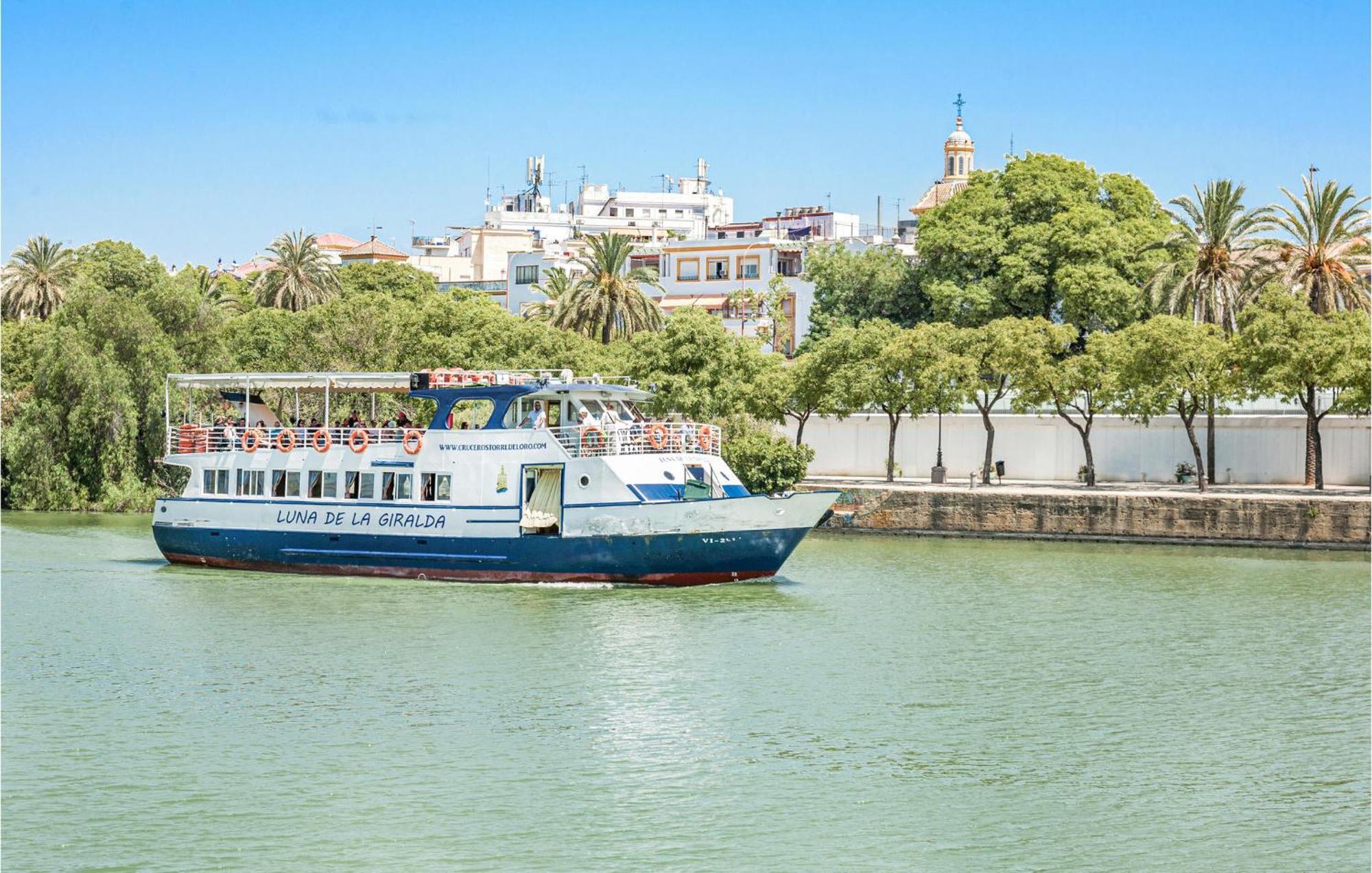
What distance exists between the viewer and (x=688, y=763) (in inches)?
909

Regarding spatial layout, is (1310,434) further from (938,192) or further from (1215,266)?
(938,192)

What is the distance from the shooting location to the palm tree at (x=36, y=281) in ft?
283

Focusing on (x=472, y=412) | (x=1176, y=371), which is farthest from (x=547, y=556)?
(x=1176, y=371)

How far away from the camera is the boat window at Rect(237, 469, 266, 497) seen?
42.6 m

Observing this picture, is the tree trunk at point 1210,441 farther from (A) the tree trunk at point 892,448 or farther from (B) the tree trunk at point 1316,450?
(A) the tree trunk at point 892,448

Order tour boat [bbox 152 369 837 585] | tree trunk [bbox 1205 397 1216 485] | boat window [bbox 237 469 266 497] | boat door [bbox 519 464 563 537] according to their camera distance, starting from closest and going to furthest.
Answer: tour boat [bbox 152 369 837 585], boat door [bbox 519 464 563 537], boat window [bbox 237 469 266 497], tree trunk [bbox 1205 397 1216 485]

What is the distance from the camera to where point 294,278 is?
90.2 meters

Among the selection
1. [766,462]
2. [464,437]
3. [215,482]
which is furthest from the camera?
[766,462]

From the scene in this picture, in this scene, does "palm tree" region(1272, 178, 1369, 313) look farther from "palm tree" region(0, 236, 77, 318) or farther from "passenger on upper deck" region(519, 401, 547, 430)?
"palm tree" region(0, 236, 77, 318)

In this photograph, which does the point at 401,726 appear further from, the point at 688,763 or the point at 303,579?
the point at 303,579

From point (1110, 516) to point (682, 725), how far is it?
29850 millimetres

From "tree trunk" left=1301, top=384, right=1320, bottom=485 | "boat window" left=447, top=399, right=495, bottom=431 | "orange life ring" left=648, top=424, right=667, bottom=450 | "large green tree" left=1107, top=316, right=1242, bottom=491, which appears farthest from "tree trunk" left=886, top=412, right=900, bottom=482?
"orange life ring" left=648, top=424, right=667, bottom=450

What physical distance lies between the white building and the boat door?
117 m

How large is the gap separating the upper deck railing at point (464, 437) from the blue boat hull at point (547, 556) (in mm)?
2190
